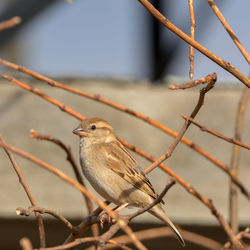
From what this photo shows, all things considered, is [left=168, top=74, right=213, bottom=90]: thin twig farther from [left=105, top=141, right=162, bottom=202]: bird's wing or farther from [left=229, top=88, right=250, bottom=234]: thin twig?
[left=105, top=141, right=162, bottom=202]: bird's wing

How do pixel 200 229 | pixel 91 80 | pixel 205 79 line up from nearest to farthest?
pixel 205 79
pixel 200 229
pixel 91 80

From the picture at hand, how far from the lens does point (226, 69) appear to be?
145 cm

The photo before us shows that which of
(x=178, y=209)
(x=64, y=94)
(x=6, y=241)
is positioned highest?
(x=64, y=94)

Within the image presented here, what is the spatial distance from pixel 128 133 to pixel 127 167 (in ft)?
0.76

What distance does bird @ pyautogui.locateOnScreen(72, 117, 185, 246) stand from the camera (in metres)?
2.70

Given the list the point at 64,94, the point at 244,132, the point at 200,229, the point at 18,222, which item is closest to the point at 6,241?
the point at 18,222

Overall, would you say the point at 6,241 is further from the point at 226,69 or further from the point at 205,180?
the point at 226,69

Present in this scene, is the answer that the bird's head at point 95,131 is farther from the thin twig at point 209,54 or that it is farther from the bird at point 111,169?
the thin twig at point 209,54

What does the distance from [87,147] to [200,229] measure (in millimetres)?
676

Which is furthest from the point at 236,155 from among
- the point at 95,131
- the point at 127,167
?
the point at 95,131

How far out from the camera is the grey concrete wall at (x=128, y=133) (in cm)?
290

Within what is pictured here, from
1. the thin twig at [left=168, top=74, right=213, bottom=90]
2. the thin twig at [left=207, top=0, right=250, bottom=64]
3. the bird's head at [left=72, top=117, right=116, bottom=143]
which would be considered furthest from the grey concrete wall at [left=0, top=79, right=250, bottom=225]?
the thin twig at [left=168, top=74, right=213, bottom=90]

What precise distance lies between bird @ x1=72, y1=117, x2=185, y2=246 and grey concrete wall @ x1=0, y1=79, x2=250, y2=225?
0.09 m

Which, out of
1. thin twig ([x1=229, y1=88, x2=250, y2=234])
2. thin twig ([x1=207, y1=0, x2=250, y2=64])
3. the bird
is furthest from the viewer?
the bird
